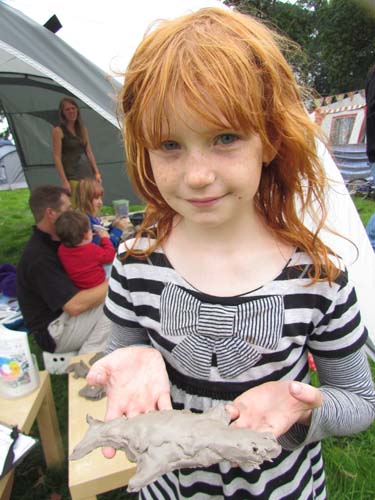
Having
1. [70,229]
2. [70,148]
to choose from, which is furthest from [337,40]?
[70,229]

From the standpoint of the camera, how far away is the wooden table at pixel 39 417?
150 cm

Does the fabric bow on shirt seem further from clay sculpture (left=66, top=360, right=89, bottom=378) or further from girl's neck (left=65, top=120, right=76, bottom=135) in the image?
girl's neck (left=65, top=120, right=76, bottom=135)

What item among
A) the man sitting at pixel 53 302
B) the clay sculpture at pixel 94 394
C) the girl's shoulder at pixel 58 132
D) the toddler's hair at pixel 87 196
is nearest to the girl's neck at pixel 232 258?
the clay sculpture at pixel 94 394

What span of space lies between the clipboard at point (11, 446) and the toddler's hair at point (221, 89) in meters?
1.12

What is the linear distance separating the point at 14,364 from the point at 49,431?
0.57m

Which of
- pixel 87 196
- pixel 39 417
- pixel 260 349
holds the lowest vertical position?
pixel 39 417

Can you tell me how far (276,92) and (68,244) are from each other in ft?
7.00

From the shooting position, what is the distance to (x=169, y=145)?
2.26 ft

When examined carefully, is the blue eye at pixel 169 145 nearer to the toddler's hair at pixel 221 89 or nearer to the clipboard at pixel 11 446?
the toddler's hair at pixel 221 89

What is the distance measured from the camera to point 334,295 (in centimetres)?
78

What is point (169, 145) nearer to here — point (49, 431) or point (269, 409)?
point (269, 409)

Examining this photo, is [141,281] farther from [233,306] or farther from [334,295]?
[334,295]

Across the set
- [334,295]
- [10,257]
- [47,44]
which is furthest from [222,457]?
[10,257]

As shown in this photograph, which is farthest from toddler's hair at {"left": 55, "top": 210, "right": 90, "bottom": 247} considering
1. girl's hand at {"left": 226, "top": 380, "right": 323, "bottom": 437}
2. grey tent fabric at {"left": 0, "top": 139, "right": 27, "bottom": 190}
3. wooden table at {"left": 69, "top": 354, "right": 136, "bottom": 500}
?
grey tent fabric at {"left": 0, "top": 139, "right": 27, "bottom": 190}
